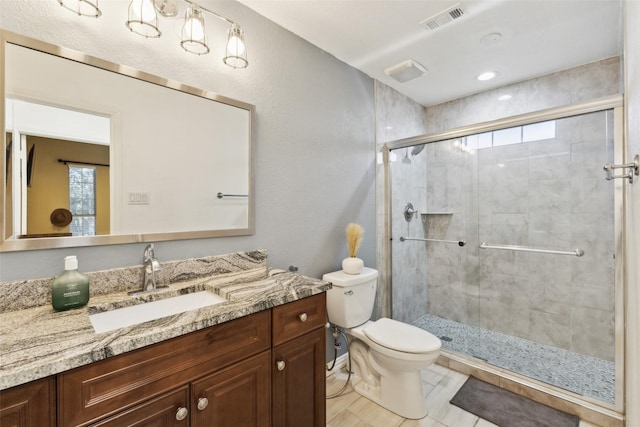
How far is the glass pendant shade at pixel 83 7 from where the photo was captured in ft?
3.49

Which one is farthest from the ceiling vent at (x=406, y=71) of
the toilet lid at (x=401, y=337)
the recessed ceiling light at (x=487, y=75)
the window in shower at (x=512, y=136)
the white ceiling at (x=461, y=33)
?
the toilet lid at (x=401, y=337)

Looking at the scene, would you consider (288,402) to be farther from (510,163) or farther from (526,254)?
(510,163)

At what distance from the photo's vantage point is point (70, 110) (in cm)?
113

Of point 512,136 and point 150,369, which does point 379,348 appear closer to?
point 150,369

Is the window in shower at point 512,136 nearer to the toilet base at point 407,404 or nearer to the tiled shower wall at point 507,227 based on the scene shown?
the tiled shower wall at point 507,227

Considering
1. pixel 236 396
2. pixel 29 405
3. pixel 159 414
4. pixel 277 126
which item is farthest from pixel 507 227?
pixel 29 405

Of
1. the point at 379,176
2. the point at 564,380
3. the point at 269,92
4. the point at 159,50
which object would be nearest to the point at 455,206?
the point at 379,176

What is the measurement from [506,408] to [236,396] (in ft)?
5.68

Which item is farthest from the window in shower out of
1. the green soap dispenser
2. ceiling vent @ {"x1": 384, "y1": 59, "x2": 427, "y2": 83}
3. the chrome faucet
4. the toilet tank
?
the green soap dispenser

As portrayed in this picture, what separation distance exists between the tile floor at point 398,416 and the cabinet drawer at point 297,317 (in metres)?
0.80

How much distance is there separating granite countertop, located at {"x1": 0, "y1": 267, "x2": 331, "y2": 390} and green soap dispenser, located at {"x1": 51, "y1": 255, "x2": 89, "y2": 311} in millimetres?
28

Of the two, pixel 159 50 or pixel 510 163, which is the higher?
pixel 159 50

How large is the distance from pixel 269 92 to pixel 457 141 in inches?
66.4

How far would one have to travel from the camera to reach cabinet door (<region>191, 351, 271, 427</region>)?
941 mm
